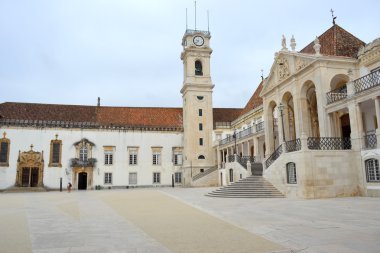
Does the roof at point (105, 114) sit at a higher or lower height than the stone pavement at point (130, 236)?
higher

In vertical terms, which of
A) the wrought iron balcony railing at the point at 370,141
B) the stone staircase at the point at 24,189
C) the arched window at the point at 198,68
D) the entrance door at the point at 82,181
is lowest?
the stone staircase at the point at 24,189

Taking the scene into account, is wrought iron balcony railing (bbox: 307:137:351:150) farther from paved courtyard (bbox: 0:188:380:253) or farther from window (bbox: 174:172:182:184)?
window (bbox: 174:172:182:184)

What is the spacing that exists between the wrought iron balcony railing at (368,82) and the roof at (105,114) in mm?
26836

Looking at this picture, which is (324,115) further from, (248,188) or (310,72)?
(248,188)

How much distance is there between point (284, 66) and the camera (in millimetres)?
24531

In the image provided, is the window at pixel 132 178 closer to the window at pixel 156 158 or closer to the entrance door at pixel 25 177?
the window at pixel 156 158

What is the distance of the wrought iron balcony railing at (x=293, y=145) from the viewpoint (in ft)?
62.9

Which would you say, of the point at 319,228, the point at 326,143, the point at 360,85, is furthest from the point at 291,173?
the point at 319,228

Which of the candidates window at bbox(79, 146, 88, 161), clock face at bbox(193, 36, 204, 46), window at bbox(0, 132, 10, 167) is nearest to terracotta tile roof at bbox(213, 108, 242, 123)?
clock face at bbox(193, 36, 204, 46)

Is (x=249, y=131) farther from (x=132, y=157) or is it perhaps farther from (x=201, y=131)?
(x=132, y=157)

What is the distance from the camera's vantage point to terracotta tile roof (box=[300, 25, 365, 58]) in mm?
21672

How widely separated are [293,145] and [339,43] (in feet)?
26.1

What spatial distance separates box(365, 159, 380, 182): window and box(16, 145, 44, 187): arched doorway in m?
33.0

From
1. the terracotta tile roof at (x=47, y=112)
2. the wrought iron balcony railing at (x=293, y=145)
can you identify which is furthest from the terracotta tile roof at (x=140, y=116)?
the wrought iron balcony railing at (x=293, y=145)
